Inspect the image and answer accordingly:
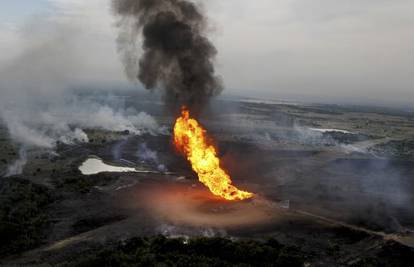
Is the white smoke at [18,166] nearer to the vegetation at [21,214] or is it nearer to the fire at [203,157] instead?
the vegetation at [21,214]

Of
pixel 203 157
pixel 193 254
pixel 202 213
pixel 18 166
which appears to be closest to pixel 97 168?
pixel 18 166

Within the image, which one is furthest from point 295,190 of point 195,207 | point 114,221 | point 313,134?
point 313,134

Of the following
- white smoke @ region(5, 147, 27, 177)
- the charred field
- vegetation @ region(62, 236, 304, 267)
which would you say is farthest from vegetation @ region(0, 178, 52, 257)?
vegetation @ region(62, 236, 304, 267)

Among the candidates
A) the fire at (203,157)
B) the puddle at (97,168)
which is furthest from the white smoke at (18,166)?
the fire at (203,157)

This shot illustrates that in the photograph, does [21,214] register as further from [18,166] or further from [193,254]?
[18,166]

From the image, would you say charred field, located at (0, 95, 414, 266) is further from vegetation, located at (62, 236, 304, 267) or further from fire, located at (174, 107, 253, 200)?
fire, located at (174, 107, 253, 200)

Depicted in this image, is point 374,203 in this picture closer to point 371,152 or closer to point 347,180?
point 347,180
